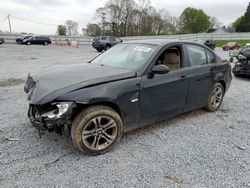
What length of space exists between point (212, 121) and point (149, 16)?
193ft

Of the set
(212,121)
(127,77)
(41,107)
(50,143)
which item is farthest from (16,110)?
(212,121)

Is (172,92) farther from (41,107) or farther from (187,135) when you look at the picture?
(41,107)

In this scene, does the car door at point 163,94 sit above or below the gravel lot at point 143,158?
above

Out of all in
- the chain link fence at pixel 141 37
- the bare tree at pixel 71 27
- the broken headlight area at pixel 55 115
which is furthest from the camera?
the bare tree at pixel 71 27

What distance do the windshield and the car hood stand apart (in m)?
0.22

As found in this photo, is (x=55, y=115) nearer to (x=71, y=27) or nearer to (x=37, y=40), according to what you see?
(x=37, y=40)

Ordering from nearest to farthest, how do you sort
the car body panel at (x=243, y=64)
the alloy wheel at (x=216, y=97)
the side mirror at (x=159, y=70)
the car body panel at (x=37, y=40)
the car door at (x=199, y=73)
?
the side mirror at (x=159, y=70), the car door at (x=199, y=73), the alloy wheel at (x=216, y=97), the car body panel at (x=243, y=64), the car body panel at (x=37, y=40)

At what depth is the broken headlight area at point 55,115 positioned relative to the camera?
2.67 meters

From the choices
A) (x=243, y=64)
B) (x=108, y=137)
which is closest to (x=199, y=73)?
(x=108, y=137)

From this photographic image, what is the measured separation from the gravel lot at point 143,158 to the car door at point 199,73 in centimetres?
43

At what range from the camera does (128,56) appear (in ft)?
12.3

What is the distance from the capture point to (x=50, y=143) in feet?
10.7

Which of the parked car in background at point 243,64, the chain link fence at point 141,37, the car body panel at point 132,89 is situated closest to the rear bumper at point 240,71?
the parked car in background at point 243,64

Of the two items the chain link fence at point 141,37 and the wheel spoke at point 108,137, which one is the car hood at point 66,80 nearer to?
the wheel spoke at point 108,137
